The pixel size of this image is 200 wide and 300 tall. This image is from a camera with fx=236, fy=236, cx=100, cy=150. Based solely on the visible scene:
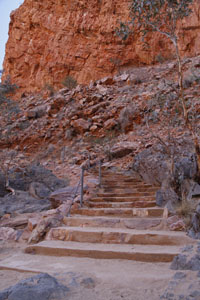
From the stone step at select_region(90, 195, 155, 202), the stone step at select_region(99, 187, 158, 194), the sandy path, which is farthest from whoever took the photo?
the stone step at select_region(99, 187, 158, 194)

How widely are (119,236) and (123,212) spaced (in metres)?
A: 1.13

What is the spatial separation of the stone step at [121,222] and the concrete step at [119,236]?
0.20 metres

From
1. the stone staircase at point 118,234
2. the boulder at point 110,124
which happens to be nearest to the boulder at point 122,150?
the boulder at point 110,124

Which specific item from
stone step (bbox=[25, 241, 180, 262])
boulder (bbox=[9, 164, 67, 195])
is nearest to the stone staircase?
stone step (bbox=[25, 241, 180, 262])

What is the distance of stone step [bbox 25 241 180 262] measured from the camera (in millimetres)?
3259

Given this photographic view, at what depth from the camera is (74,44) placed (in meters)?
25.2

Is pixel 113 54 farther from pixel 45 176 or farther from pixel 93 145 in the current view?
pixel 45 176

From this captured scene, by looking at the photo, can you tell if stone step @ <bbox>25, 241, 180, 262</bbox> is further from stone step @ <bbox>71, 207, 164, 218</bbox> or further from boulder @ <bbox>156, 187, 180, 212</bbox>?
boulder @ <bbox>156, 187, 180, 212</bbox>

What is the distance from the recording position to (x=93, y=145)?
13.1 metres

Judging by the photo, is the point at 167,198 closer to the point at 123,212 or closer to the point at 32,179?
the point at 123,212

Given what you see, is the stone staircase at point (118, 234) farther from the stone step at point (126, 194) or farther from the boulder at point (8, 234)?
the boulder at point (8, 234)

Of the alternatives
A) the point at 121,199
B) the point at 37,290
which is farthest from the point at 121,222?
the point at 37,290

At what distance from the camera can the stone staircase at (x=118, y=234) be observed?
3.47 m

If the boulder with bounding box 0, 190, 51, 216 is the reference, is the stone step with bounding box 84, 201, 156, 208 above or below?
above
